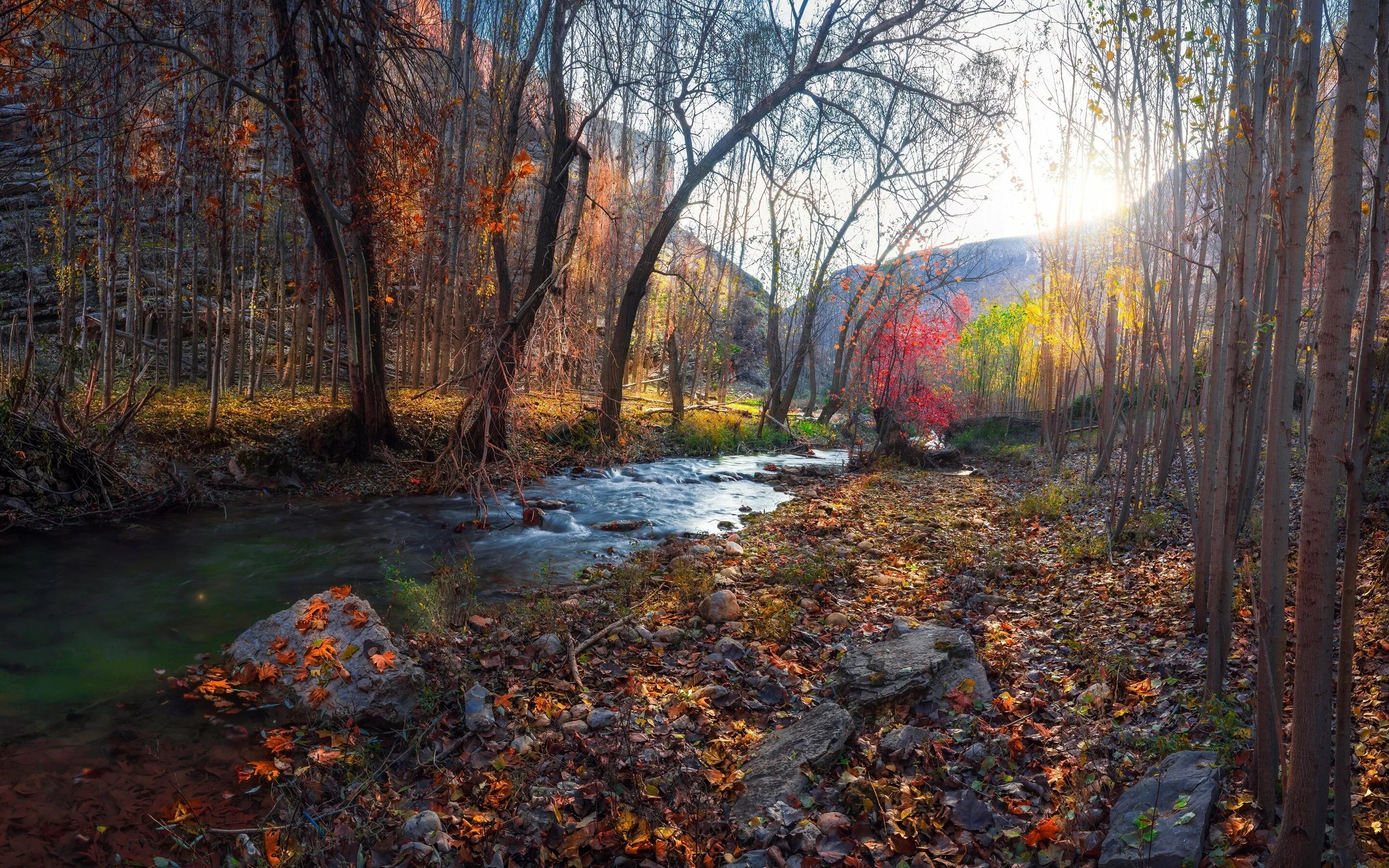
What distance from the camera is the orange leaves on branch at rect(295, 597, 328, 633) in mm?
4273

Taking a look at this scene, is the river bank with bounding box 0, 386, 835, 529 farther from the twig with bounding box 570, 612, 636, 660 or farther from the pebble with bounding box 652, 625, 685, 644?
the pebble with bounding box 652, 625, 685, 644

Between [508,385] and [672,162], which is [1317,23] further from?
[672,162]

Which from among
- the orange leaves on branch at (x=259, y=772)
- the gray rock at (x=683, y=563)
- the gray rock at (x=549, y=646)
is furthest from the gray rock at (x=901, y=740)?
the gray rock at (x=683, y=563)

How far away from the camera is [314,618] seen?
434cm

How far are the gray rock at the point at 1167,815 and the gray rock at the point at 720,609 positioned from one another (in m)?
2.77

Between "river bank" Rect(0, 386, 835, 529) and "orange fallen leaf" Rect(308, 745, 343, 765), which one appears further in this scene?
"river bank" Rect(0, 386, 835, 529)

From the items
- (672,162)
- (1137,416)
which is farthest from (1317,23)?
(672,162)

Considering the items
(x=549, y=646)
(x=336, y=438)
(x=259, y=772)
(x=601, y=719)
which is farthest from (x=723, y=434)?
(x=259, y=772)

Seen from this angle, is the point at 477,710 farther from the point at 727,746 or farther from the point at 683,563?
the point at 683,563

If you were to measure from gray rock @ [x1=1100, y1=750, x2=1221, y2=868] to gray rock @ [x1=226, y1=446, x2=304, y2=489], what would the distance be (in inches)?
359

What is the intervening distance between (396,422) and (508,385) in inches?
153

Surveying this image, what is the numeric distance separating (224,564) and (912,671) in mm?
5916

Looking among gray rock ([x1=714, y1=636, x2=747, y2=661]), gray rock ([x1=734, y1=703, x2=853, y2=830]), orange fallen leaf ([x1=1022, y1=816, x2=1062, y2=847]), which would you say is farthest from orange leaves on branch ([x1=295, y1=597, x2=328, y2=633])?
orange fallen leaf ([x1=1022, y1=816, x2=1062, y2=847])

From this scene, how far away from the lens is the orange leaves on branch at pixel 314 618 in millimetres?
4273
